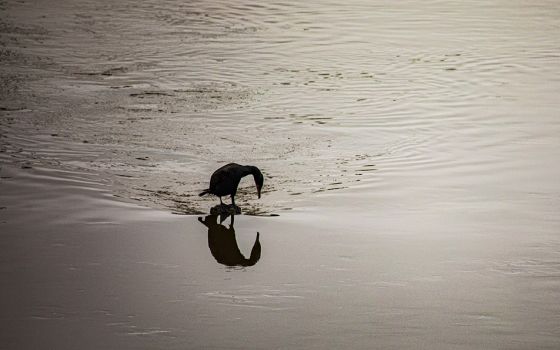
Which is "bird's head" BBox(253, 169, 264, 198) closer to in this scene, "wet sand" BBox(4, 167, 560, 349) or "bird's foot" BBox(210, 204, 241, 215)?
"bird's foot" BBox(210, 204, 241, 215)

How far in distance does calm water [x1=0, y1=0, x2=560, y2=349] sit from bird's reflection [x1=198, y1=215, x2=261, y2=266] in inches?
4.9

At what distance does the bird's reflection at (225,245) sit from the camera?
25.8 feet

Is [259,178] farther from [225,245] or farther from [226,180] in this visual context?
[225,245]

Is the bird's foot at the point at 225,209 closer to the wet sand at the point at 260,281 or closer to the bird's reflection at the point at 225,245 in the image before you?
the bird's reflection at the point at 225,245

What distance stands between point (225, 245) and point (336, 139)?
12.1ft

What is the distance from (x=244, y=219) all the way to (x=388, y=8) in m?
12.1

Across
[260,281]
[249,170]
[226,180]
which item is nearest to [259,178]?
[249,170]

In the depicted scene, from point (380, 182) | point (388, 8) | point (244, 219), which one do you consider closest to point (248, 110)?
point (380, 182)

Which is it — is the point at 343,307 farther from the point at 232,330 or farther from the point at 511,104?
the point at 511,104

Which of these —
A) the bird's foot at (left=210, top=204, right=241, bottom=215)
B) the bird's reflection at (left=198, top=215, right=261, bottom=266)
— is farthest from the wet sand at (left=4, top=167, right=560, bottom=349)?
the bird's foot at (left=210, top=204, right=241, bottom=215)

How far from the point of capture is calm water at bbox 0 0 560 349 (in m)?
6.96

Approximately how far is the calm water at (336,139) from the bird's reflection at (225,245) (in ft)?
0.41

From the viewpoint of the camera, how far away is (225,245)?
828 cm

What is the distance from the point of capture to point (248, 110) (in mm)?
12703
